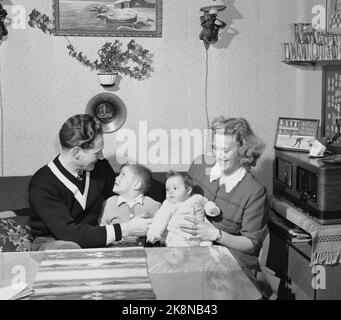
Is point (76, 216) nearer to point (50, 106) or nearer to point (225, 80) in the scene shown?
point (50, 106)

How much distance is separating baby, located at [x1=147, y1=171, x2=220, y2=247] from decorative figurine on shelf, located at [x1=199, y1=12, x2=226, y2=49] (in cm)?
135

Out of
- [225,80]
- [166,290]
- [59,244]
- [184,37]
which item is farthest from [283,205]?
[166,290]

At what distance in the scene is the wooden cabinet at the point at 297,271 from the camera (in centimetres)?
326

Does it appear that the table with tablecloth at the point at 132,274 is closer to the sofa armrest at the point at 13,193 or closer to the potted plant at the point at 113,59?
the sofa armrest at the point at 13,193

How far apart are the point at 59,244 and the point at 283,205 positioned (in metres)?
1.70

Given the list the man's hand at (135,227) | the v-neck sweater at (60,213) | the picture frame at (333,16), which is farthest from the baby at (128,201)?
the picture frame at (333,16)

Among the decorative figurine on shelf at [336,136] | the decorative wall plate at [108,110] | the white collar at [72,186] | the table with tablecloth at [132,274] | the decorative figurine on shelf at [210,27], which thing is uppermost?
the decorative figurine on shelf at [210,27]

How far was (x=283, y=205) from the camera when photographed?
3.72m

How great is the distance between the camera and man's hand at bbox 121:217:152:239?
110 inches

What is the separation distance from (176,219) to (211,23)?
5.30 feet

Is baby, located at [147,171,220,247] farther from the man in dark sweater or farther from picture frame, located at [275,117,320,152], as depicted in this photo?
picture frame, located at [275,117,320,152]

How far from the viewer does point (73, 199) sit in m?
2.89

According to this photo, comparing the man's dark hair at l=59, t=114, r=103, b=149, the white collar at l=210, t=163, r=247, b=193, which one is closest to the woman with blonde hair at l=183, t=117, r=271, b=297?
the white collar at l=210, t=163, r=247, b=193

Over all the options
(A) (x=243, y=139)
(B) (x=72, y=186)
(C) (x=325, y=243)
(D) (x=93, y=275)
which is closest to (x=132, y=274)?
(D) (x=93, y=275)
